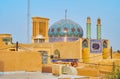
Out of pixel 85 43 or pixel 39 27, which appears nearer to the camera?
pixel 85 43

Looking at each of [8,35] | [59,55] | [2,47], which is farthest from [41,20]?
[2,47]

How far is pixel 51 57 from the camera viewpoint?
27547 mm

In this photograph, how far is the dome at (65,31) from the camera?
32.1m

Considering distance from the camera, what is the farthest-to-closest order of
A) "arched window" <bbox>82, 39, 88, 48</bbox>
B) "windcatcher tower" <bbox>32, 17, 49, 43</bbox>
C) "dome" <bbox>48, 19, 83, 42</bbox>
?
1. "windcatcher tower" <bbox>32, 17, 49, 43</bbox>
2. "dome" <bbox>48, 19, 83, 42</bbox>
3. "arched window" <bbox>82, 39, 88, 48</bbox>

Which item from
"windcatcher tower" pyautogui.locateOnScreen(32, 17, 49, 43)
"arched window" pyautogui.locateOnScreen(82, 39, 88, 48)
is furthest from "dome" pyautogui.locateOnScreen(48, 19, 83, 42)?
"arched window" pyautogui.locateOnScreen(82, 39, 88, 48)

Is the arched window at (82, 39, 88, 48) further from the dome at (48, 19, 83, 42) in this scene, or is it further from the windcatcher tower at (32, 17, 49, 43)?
the windcatcher tower at (32, 17, 49, 43)

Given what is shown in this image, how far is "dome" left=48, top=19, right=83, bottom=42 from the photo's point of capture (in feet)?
105

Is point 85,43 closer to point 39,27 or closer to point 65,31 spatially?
point 65,31

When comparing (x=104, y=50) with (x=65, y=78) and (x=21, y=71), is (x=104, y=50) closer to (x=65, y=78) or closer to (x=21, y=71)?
(x=21, y=71)

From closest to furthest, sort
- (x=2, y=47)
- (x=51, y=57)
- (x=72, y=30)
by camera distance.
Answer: (x=2, y=47) → (x=51, y=57) → (x=72, y=30)

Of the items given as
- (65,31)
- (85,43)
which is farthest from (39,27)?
(85,43)

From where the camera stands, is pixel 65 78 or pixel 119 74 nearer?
pixel 119 74

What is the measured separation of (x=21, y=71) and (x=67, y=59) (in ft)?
49.6

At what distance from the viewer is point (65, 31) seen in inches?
1261
